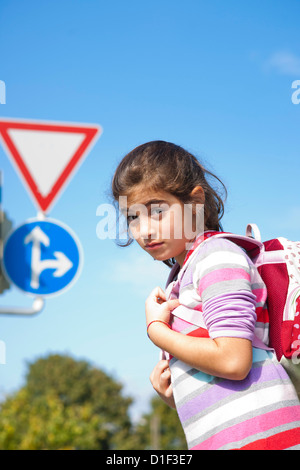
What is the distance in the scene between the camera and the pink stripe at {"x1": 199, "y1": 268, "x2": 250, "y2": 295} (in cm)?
157

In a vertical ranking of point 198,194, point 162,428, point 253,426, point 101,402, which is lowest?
point 162,428

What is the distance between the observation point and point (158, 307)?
5.75ft

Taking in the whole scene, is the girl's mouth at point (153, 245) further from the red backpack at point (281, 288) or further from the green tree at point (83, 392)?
the green tree at point (83, 392)

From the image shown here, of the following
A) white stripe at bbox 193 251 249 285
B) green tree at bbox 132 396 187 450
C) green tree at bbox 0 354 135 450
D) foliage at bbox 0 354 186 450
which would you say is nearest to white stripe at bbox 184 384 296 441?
white stripe at bbox 193 251 249 285

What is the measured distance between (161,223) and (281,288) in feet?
1.47

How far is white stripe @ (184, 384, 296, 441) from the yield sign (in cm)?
86

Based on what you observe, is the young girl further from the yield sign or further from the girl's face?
the yield sign

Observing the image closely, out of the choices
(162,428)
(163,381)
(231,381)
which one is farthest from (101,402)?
(231,381)

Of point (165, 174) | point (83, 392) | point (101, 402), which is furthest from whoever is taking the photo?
point (83, 392)

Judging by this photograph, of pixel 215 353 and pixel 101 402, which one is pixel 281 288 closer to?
pixel 215 353

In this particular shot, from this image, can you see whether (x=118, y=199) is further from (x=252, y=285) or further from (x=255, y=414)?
(x=255, y=414)

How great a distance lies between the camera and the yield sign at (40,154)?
182 centimetres

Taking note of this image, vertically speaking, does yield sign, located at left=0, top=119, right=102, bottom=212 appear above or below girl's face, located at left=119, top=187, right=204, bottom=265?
above

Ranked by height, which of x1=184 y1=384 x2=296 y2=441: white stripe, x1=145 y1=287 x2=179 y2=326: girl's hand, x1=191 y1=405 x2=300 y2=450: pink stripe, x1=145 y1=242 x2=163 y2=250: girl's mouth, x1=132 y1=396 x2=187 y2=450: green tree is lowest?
x1=132 y1=396 x2=187 y2=450: green tree
